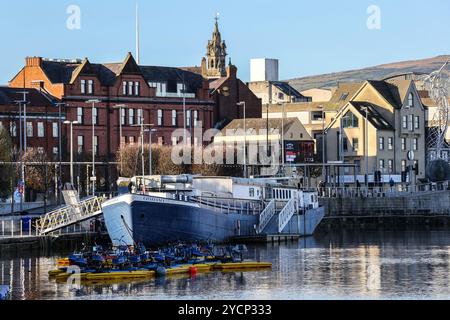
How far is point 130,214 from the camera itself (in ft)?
314

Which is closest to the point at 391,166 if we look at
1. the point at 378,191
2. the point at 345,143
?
the point at 345,143

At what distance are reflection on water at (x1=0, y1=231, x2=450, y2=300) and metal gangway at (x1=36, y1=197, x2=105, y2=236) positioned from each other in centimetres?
611

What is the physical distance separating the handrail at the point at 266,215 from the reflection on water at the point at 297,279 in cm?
552

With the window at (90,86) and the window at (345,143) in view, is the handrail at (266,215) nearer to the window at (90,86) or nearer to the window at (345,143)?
the window at (90,86)

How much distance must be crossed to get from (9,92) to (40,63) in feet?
33.8

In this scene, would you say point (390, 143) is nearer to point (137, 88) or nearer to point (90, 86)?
point (137, 88)

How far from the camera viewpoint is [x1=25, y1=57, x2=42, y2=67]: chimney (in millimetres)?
159625

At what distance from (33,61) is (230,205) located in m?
58.1

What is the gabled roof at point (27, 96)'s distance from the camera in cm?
14788

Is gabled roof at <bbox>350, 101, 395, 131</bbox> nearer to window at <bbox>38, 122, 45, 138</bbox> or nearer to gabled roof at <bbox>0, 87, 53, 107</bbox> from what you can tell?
gabled roof at <bbox>0, 87, 53, 107</bbox>

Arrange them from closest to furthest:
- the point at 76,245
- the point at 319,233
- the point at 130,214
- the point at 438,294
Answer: the point at 438,294, the point at 130,214, the point at 76,245, the point at 319,233

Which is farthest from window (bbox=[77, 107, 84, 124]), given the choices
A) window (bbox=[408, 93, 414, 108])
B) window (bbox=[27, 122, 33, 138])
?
window (bbox=[408, 93, 414, 108])

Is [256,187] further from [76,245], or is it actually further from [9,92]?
[9,92]
